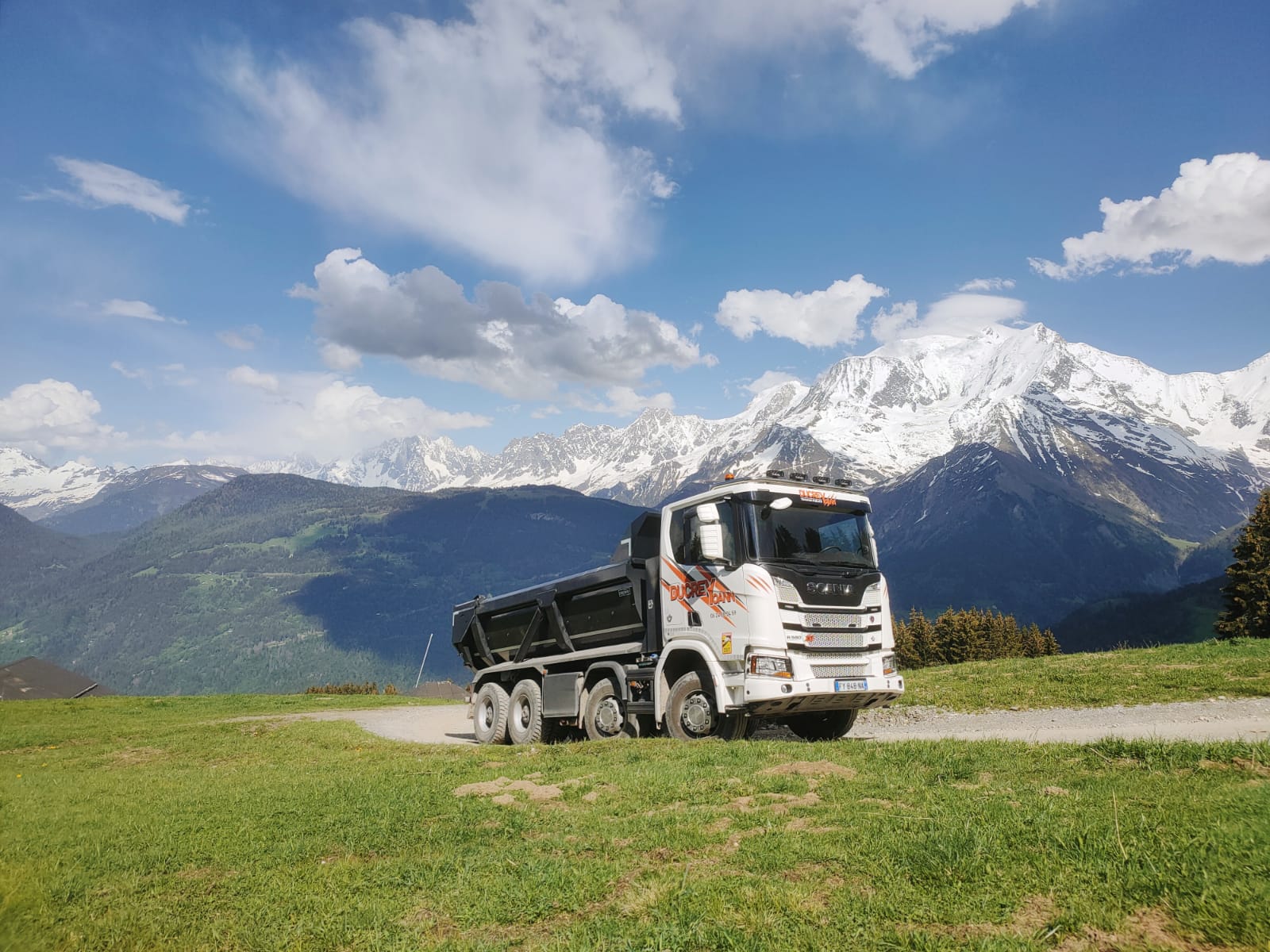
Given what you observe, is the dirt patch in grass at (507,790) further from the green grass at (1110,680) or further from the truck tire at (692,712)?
the green grass at (1110,680)

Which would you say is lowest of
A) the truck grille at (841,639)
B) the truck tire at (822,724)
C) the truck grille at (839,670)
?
the truck tire at (822,724)

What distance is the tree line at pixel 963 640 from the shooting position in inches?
3300

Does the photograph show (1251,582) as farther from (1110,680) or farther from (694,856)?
(694,856)

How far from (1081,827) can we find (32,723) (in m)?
34.9

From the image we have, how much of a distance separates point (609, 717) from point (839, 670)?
5154 millimetres

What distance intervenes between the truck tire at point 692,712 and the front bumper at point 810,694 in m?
0.80

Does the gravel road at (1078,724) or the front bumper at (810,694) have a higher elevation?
the front bumper at (810,694)

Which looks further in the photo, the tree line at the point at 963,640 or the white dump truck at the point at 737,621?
the tree line at the point at 963,640

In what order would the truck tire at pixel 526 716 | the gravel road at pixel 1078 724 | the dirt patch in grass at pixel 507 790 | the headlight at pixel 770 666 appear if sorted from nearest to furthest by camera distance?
the dirt patch in grass at pixel 507 790 → the gravel road at pixel 1078 724 → the headlight at pixel 770 666 → the truck tire at pixel 526 716

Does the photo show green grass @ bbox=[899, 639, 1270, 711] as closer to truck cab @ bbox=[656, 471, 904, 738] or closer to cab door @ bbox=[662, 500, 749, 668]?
truck cab @ bbox=[656, 471, 904, 738]

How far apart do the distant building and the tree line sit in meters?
81.3

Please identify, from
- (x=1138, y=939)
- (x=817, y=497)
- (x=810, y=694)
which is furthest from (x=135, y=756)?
(x=1138, y=939)

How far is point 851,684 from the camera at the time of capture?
1173 centimetres

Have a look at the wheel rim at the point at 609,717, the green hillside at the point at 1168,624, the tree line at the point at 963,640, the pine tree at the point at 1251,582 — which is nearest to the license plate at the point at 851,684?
the wheel rim at the point at 609,717
